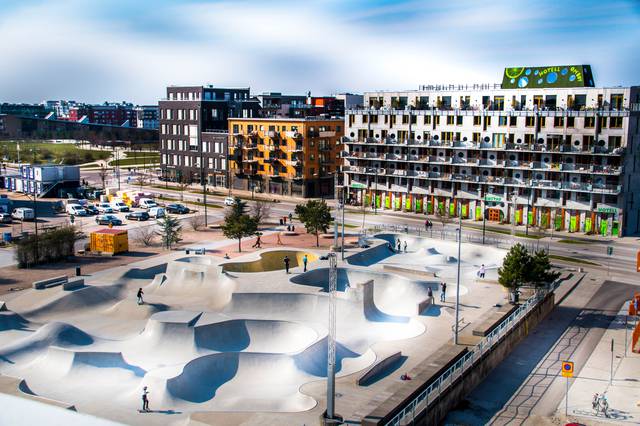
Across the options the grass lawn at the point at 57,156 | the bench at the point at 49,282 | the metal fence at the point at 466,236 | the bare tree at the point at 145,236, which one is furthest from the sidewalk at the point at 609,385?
the grass lawn at the point at 57,156

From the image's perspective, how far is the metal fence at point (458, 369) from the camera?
2939cm

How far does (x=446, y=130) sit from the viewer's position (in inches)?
3556

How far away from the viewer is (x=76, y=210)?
91.3 meters

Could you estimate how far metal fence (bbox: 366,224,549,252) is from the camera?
72062 mm

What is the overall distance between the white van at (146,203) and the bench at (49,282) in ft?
139

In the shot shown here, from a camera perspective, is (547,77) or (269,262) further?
(547,77)

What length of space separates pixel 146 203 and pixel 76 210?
32.4 feet

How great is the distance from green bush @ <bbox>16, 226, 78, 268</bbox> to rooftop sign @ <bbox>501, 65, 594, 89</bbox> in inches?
2237

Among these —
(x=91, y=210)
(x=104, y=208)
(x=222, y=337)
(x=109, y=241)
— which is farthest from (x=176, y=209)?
(x=222, y=337)

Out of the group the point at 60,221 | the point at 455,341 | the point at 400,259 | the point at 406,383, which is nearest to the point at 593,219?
the point at 400,259

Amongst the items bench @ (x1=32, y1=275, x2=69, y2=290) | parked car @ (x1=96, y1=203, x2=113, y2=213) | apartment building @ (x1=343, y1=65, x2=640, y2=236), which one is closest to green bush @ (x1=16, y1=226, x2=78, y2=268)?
bench @ (x1=32, y1=275, x2=69, y2=290)

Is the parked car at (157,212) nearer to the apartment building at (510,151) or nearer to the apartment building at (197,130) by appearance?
the apartment building at (510,151)

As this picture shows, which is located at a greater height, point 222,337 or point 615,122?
point 615,122

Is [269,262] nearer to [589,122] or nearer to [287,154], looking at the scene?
[589,122]
